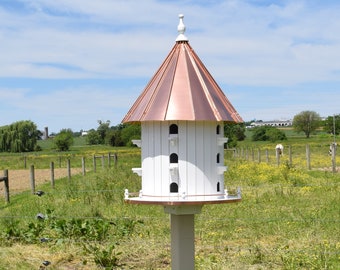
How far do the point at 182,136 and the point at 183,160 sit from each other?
8.4 inches

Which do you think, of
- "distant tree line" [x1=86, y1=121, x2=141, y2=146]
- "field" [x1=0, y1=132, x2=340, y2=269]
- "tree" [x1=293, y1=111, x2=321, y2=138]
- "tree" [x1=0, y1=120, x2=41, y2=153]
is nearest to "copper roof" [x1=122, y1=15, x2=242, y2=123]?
"field" [x1=0, y1=132, x2=340, y2=269]

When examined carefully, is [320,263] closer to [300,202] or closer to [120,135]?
[300,202]

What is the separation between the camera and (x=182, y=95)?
479 centimetres

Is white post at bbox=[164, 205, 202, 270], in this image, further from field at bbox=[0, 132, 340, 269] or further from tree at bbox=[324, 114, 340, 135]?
tree at bbox=[324, 114, 340, 135]

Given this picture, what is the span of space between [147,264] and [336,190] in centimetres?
812

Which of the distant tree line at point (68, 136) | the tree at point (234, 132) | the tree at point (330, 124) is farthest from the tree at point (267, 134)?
the tree at point (234, 132)

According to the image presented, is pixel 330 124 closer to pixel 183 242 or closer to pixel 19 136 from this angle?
pixel 19 136

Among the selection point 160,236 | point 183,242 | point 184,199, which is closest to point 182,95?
point 184,199

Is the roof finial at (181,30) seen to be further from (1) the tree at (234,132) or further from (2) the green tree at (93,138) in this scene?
(2) the green tree at (93,138)

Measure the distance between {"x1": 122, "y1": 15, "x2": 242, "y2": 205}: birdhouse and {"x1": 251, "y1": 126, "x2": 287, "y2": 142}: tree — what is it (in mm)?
82471

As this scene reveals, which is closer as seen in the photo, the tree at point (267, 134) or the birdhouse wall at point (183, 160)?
the birdhouse wall at point (183, 160)

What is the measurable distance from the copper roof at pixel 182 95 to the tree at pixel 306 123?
11344cm

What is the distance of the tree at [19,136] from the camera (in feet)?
306

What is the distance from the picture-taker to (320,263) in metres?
7.08
